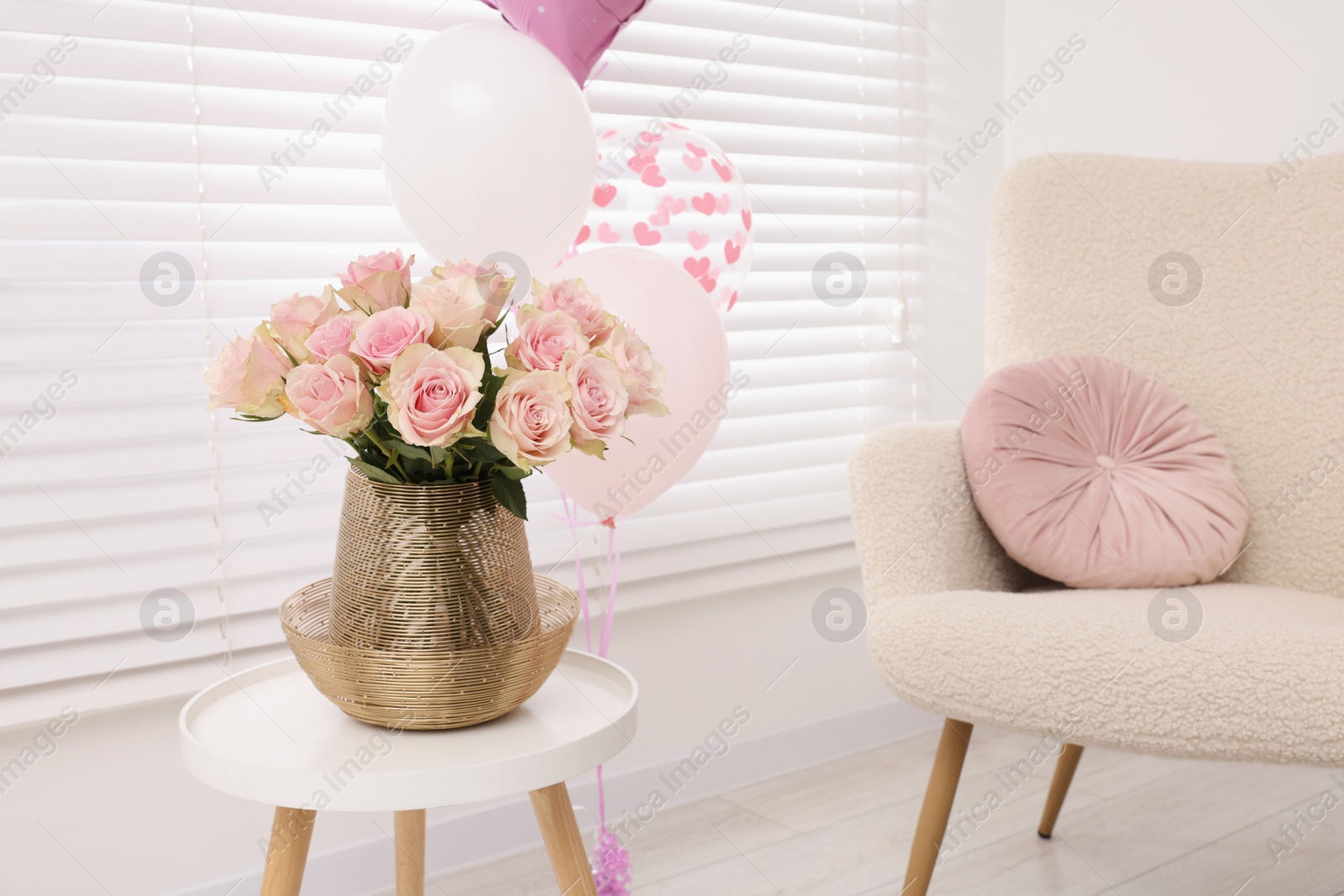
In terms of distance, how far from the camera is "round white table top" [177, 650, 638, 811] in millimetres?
729

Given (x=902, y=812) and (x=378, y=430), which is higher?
(x=378, y=430)

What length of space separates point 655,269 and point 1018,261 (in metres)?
0.63

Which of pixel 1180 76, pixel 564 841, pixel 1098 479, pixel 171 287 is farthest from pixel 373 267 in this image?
pixel 1180 76

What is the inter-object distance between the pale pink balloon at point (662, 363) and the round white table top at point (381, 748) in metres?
0.27

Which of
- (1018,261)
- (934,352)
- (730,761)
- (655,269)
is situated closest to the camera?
(655,269)

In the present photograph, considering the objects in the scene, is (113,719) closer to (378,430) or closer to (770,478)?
(378,430)

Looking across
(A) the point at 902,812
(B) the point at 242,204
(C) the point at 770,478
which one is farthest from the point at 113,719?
(A) the point at 902,812

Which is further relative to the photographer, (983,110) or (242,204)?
(983,110)

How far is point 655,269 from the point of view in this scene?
44.3 inches

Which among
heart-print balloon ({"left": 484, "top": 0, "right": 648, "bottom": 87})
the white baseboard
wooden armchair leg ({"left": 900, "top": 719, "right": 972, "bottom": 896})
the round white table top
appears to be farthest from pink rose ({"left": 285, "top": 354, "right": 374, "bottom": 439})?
the white baseboard

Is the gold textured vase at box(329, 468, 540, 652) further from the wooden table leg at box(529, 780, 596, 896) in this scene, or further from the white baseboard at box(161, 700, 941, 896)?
the white baseboard at box(161, 700, 941, 896)

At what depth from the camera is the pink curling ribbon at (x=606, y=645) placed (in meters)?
1.20

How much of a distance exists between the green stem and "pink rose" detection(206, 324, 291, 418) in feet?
0.21

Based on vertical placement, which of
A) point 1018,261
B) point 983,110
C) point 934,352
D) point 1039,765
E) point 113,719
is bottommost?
point 1039,765
